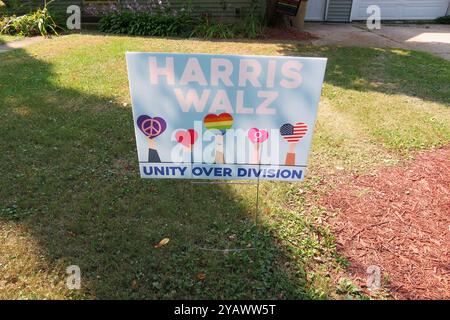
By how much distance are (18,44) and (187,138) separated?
24.3 ft

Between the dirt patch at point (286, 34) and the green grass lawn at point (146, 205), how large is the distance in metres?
4.08

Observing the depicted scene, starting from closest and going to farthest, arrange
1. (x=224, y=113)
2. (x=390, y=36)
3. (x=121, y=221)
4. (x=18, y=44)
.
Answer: (x=224, y=113)
(x=121, y=221)
(x=18, y=44)
(x=390, y=36)

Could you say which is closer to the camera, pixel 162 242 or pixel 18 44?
pixel 162 242

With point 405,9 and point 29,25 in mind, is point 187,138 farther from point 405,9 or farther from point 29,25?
point 405,9

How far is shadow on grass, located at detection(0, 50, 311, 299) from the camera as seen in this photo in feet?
8.51

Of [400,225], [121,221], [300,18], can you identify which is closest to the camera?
[121,221]

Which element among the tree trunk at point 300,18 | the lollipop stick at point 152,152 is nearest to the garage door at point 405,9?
the tree trunk at point 300,18

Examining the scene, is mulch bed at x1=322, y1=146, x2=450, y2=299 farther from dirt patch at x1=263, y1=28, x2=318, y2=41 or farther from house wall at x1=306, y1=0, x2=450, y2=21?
house wall at x1=306, y1=0, x2=450, y2=21

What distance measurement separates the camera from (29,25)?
8.97 metres

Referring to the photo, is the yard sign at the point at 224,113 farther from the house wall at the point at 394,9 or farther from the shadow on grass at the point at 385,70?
the house wall at the point at 394,9

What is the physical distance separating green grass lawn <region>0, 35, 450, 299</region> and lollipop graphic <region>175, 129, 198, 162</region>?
2.50 feet

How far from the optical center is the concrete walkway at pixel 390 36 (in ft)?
30.3

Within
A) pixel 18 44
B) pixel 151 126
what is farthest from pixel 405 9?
pixel 151 126
